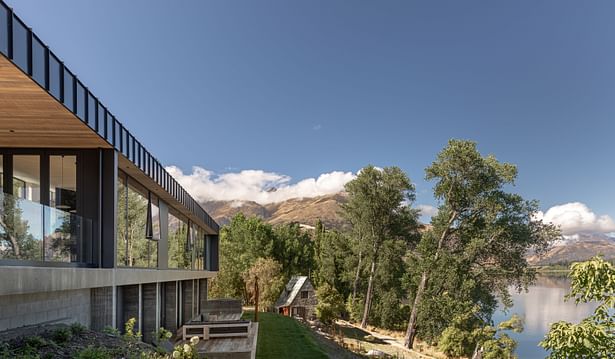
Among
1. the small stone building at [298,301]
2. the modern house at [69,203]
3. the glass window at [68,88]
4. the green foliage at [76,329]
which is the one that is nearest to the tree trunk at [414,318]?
the small stone building at [298,301]

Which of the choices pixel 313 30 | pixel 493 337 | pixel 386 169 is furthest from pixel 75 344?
pixel 313 30

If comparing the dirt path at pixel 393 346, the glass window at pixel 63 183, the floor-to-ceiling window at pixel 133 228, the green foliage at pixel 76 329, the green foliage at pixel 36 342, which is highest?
the glass window at pixel 63 183

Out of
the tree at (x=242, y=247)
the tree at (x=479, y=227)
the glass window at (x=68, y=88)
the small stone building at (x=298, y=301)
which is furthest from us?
the tree at (x=242, y=247)

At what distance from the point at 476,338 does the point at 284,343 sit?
1327cm

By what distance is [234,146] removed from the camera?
407 ft

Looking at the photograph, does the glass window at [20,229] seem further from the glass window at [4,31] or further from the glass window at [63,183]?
the glass window at [63,183]

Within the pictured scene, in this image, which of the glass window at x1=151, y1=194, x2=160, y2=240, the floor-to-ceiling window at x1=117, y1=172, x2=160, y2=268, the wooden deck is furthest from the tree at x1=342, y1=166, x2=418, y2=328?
the floor-to-ceiling window at x1=117, y1=172, x2=160, y2=268

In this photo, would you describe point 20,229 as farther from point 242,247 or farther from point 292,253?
point 292,253

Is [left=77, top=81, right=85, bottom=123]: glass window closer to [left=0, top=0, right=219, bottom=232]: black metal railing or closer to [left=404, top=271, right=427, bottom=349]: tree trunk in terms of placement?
[left=0, top=0, right=219, bottom=232]: black metal railing

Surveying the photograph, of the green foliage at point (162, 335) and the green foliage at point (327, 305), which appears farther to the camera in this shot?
the green foliage at point (327, 305)

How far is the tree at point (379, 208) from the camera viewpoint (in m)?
36.9

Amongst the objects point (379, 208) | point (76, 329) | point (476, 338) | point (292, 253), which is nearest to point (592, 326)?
point (76, 329)

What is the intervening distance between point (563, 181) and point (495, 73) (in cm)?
1693

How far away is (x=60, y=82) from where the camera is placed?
23.0 feet
